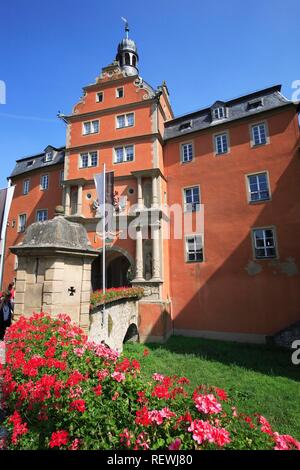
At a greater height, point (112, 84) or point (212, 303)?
point (112, 84)

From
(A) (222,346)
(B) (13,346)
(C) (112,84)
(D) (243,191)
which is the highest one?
(C) (112,84)

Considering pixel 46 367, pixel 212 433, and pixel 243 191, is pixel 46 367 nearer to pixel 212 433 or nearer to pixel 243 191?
pixel 212 433

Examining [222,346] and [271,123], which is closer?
[222,346]

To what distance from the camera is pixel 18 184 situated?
2639 centimetres

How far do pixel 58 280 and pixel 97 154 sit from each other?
51.3 ft

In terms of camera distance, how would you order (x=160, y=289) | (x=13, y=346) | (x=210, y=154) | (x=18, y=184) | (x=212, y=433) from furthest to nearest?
(x=18, y=184), (x=210, y=154), (x=160, y=289), (x=13, y=346), (x=212, y=433)

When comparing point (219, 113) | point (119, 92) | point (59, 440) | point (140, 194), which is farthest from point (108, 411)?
point (119, 92)

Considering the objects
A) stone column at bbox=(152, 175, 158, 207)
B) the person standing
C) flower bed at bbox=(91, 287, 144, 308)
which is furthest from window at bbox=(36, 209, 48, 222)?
the person standing

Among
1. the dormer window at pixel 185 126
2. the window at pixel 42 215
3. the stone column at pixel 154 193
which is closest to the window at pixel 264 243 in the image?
the stone column at pixel 154 193

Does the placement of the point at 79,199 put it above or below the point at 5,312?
above

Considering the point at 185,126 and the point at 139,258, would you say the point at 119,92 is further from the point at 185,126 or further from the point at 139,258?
the point at 139,258

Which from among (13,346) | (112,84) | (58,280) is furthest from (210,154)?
(13,346)

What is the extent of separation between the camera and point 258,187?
54.7 ft

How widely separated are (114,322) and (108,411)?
32.8 feet
